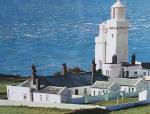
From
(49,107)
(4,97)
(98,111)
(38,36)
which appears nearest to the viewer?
(98,111)

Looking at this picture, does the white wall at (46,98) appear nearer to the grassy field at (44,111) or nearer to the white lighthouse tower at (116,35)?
the grassy field at (44,111)

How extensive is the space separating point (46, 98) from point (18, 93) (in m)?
4.60

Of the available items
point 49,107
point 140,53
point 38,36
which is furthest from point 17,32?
point 49,107

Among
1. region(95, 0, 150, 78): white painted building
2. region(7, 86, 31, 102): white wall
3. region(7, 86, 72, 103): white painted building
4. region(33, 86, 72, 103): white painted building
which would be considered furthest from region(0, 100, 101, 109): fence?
region(95, 0, 150, 78): white painted building

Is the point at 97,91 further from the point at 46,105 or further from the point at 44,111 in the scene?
the point at 44,111

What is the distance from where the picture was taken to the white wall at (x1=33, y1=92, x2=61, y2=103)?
6034 cm

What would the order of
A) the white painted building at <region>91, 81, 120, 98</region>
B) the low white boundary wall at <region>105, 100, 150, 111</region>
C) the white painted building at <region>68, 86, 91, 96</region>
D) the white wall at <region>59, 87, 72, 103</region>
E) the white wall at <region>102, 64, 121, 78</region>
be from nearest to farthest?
the low white boundary wall at <region>105, 100, 150, 111</region>, the white wall at <region>59, 87, 72, 103</region>, the white painted building at <region>91, 81, 120, 98</region>, the white painted building at <region>68, 86, 91, 96</region>, the white wall at <region>102, 64, 121, 78</region>

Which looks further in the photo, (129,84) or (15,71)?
(15,71)

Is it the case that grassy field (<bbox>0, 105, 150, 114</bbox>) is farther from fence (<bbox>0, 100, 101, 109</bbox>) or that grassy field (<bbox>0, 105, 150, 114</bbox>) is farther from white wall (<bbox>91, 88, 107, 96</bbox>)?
white wall (<bbox>91, 88, 107, 96</bbox>)

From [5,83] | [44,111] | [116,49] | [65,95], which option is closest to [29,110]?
[44,111]

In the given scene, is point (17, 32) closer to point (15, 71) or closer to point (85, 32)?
point (85, 32)

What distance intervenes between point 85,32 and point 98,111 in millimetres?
145788

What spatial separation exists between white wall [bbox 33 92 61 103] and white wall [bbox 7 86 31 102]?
101 centimetres

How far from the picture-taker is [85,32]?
7785 inches
